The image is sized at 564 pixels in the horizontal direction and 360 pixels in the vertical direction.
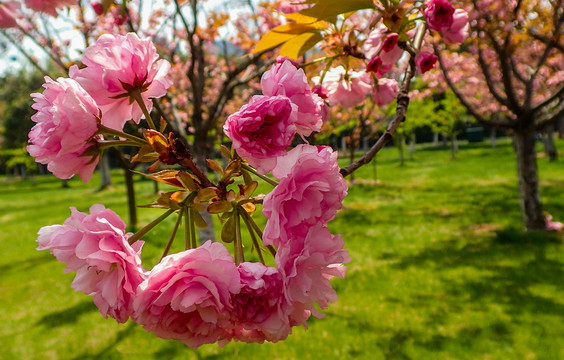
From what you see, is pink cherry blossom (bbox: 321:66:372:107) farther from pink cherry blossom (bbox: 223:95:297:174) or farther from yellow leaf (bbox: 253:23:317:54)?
pink cherry blossom (bbox: 223:95:297:174)

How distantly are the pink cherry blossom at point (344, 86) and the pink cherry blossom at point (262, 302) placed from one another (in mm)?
780

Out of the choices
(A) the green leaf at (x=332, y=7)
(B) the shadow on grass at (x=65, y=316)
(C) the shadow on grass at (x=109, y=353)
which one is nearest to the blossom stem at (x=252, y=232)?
(A) the green leaf at (x=332, y=7)

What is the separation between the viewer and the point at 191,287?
0.67 meters

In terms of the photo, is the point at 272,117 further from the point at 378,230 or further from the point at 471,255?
the point at 378,230

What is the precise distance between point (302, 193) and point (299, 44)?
69 cm

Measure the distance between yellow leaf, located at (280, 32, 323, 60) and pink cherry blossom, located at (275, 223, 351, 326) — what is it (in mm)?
665

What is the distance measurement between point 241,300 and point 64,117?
40cm

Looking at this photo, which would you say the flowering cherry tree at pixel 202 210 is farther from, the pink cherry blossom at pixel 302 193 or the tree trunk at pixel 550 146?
the tree trunk at pixel 550 146

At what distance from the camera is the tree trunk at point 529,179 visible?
5719mm

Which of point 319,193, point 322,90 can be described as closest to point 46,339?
point 322,90

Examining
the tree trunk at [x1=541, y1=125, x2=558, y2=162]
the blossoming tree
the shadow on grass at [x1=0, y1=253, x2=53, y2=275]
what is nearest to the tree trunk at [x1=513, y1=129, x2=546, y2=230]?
the blossoming tree

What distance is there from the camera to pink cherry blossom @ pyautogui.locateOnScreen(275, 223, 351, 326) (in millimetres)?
663

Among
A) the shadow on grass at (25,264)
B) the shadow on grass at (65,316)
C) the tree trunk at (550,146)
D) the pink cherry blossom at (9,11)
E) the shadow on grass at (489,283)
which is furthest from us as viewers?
the tree trunk at (550,146)

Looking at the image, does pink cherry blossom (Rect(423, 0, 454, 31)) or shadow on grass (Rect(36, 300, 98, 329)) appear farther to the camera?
shadow on grass (Rect(36, 300, 98, 329))
